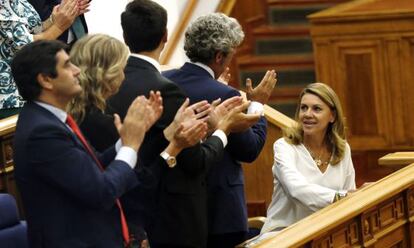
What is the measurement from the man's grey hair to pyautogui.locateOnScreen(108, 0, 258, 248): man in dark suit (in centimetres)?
18

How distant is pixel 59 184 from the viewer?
101 inches

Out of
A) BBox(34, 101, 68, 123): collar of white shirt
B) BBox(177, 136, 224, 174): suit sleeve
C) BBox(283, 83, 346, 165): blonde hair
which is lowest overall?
BBox(283, 83, 346, 165): blonde hair

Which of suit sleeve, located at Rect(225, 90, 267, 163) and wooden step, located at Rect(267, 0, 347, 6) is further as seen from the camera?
wooden step, located at Rect(267, 0, 347, 6)

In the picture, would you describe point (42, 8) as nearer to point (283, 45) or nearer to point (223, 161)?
point (223, 161)

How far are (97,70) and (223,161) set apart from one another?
67 cm

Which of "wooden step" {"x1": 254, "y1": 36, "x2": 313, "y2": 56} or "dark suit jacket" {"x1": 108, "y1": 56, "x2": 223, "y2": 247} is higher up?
"dark suit jacket" {"x1": 108, "y1": 56, "x2": 223, "y2": 247}

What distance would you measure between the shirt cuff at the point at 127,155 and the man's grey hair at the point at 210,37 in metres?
0.68

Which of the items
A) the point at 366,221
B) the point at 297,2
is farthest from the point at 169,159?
the point at 297,2

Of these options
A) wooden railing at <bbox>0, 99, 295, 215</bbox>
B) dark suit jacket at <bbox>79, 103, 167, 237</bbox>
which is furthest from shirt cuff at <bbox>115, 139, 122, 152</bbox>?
→ wooden railing at <bbox>0, 99, 295, 215</bbox>

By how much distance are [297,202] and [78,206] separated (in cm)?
132

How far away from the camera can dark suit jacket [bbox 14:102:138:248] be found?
8.39 ft

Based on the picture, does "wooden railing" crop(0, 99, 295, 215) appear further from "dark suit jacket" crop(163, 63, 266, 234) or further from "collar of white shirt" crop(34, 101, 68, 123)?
"collar of white shirt" crop(34, 101, 68, 123)

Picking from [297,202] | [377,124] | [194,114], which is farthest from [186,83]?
[377,124]

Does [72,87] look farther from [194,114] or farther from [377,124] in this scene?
[377,124]
